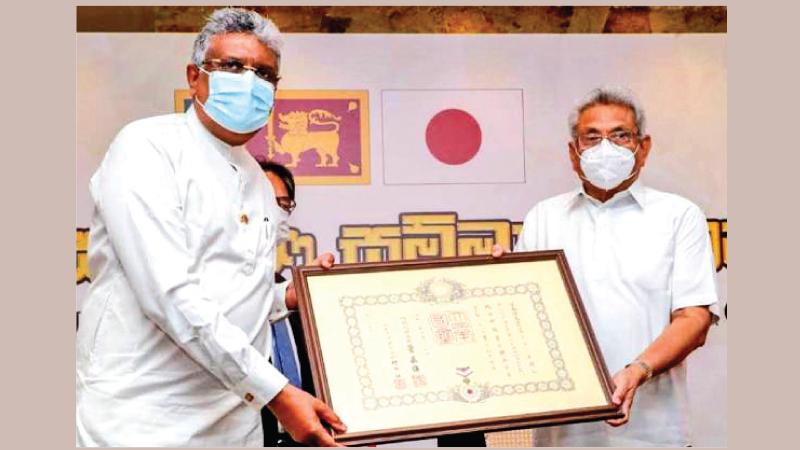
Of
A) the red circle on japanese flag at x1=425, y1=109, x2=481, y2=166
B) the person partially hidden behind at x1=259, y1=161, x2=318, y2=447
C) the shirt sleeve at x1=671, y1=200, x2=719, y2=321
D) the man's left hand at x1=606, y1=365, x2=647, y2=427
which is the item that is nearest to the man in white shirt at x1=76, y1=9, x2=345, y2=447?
the person partially hidden behind at x1=259, y1=161, x2=318, y2=447

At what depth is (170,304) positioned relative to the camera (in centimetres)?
248

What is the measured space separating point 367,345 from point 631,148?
1152mm

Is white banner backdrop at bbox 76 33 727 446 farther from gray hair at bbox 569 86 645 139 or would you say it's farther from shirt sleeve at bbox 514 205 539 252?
gray hair at bbox 569 86 645 139

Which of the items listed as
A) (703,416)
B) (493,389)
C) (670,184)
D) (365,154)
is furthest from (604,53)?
(493,389)

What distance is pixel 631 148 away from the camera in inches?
131

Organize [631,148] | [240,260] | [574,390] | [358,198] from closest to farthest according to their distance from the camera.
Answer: [240,260]
[574,390]
[631,148]
[358,198]

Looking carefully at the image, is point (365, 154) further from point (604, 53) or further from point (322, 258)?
point (322, 258)

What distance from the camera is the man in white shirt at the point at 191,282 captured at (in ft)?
8.23

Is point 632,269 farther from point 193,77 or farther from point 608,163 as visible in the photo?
point 193,77

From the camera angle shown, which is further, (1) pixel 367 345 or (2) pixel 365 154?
(2) pixel 365 154

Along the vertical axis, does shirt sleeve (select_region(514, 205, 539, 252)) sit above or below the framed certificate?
above

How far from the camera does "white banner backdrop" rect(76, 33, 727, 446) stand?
192 inches

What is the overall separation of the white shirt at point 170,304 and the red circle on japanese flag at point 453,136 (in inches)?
91.5

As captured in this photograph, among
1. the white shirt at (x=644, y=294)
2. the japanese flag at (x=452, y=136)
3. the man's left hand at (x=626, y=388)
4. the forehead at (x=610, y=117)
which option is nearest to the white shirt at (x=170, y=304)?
the man's left hand at (x=626, y=388)
